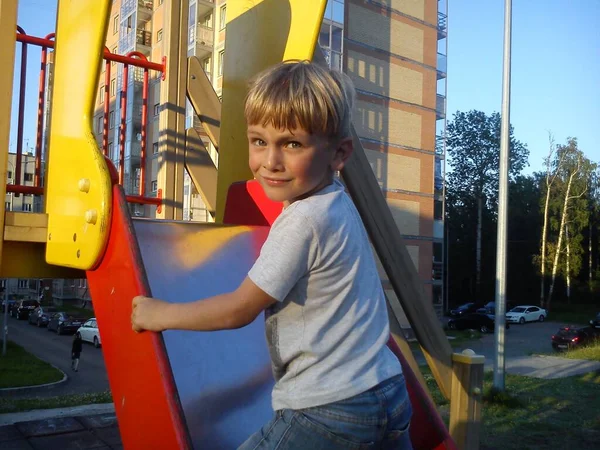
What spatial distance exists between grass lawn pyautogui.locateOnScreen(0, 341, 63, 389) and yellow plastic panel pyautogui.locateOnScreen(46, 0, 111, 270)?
1259cm

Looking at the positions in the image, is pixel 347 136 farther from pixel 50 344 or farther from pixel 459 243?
pixel 459 243

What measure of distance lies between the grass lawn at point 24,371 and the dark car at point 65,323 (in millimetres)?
5348

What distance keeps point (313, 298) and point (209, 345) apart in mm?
588

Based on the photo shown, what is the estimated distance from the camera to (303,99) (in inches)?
41.6

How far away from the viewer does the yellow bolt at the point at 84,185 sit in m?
1.56

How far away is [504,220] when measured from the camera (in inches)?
340

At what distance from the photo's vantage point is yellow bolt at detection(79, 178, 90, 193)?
1555mm

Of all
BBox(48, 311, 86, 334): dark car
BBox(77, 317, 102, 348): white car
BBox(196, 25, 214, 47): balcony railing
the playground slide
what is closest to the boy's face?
the playground slide

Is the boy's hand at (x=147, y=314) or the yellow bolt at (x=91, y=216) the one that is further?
the yellow bolt at (x=91, y=216)

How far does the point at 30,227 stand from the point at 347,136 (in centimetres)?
113

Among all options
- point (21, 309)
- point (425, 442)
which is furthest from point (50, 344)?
point (425, 442)

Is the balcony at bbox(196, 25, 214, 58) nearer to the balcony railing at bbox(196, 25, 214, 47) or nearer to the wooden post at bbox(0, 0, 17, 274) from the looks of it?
the balcony railing at bbox(196, 25, 214, 47)

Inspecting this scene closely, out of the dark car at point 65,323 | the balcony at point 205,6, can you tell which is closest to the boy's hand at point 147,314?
the dark car at point 65,323

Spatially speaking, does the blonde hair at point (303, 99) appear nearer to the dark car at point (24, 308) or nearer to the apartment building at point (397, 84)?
the apartment building at point (397, 84)
